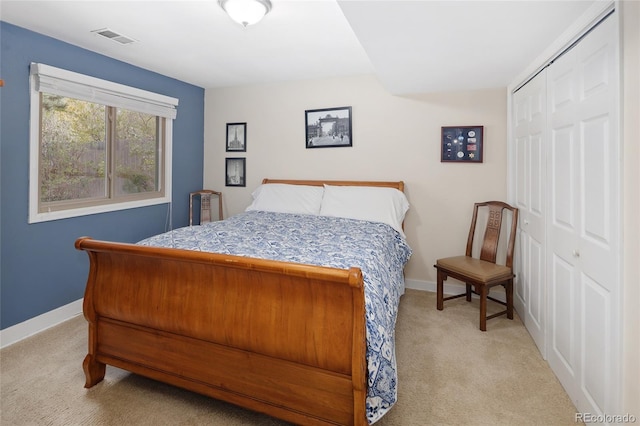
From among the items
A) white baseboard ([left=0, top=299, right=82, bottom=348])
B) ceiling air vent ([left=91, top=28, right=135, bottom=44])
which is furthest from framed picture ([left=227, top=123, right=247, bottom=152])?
white baseboard ([left=0, top=299, right=82, bottom=348])

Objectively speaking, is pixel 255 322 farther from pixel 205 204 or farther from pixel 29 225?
pixel 205 204

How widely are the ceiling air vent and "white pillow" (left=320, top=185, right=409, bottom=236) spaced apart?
2211 mm

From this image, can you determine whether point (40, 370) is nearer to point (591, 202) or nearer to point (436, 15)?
point (436, 15)

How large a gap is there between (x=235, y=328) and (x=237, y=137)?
310cm

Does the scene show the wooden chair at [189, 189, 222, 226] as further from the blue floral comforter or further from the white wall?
the blue floral comforter

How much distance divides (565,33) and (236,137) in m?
3.37

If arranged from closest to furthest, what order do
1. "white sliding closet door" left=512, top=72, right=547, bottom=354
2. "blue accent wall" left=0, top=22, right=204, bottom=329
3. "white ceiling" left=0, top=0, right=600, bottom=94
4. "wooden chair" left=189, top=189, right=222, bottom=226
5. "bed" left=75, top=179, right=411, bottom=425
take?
"bed" left=75, top=179, right=411, bottom=425, "white ceiling" left=0, top=0, right=600, bottom=94, "white sliding closet door" left=512, top=72, right=547, bottom=354, "blue accent wall" left=0, top=22, right=204, bottom=329, "wooden chair" left=189, top=189, right=222, bottom=226

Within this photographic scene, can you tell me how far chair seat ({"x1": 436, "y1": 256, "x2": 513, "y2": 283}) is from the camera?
2564 millimetres

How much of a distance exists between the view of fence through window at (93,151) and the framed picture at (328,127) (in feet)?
5.72

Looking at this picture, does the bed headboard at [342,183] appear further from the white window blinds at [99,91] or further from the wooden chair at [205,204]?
the white window blinds at [99,91]

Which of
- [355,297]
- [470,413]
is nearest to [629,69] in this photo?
[355,297]

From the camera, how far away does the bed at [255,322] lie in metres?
1.36

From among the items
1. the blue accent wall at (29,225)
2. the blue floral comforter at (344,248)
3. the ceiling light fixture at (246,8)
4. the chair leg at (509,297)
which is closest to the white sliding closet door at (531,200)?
the chair leg at (509,297)

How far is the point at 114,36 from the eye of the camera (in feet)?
8.63
